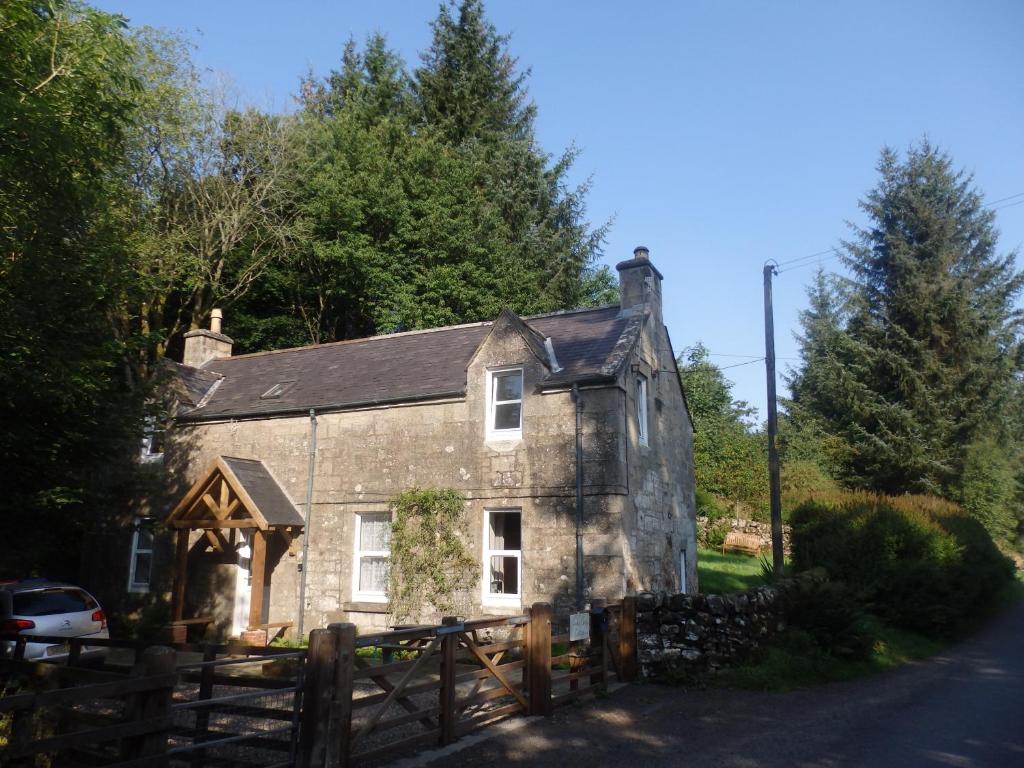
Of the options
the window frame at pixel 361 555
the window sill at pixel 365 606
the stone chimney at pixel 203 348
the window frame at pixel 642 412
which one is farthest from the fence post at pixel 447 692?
the stone chimney at pixel 203 348

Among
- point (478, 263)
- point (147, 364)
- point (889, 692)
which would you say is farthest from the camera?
point (478, 263)

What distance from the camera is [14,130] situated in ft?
30.1

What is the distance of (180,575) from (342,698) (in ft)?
38.8

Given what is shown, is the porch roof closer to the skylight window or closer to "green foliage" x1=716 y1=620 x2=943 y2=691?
the skylight window

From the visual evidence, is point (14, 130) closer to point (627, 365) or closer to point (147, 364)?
point (627, 365)

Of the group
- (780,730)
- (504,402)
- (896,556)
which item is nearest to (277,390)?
(504,402)

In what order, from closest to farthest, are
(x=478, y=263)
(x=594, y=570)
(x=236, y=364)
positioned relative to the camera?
1. (x=594, y=570)
2. (x=236, y=364)
3. (x=478, y=263)

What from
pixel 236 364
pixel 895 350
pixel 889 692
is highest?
pixel 895 350

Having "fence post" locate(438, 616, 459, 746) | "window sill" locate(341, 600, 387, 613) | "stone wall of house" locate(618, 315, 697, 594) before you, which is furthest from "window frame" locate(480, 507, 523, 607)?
"fence post" locate(438, 616, 459, 746)

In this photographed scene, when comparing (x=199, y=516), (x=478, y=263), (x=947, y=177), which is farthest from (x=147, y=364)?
(x=947, y=177)

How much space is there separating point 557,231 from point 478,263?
20.6 ft

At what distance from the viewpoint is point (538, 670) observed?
31.7 ft

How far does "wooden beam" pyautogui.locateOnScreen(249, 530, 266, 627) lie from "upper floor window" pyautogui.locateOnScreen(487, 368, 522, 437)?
18.2 feet

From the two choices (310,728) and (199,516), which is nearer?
(310,728)
